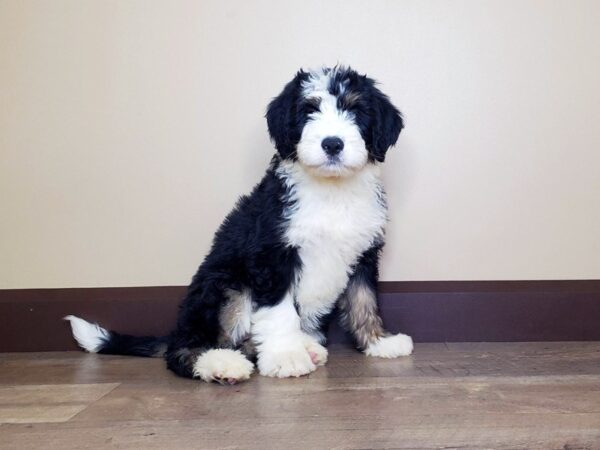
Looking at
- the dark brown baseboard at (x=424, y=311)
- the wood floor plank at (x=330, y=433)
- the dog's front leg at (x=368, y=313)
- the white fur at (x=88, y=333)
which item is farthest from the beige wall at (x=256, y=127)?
the wood floor plank at (x=330, y=433)

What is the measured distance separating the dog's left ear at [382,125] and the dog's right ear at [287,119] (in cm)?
27

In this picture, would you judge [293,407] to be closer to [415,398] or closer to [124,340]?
[415,398]

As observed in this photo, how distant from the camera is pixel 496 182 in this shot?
2758mm

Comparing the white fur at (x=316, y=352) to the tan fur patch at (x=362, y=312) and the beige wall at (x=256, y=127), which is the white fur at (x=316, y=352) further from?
the beige wall at (x=256, y=127)

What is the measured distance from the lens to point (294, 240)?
2252mm

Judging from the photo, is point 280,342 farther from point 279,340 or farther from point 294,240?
point 294,240

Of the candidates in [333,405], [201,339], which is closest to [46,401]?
[201,339]

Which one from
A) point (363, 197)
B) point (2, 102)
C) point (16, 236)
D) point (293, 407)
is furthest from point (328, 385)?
point (2, 102)

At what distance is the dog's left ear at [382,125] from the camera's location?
7.48 feet

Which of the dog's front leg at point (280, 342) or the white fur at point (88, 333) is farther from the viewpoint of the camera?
the white fur at point (88, 333)

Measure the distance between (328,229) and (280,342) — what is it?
1.44 feet

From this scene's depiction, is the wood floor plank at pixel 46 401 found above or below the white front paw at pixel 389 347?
below

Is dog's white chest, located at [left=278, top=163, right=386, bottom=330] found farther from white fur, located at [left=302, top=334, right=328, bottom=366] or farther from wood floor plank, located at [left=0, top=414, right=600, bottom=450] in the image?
wood floor plank, located at [left=0, top=414, right=600, bottom=450]

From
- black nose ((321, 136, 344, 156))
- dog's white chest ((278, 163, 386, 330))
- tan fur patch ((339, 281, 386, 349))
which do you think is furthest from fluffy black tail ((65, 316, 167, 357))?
black nose ((321, 136, 344, 156))
